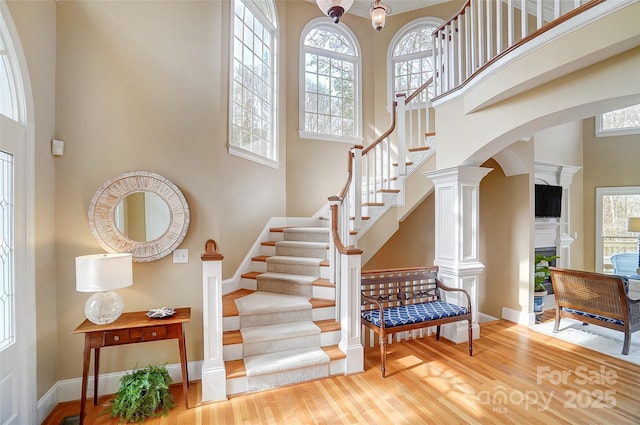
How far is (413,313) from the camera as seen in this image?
10.3 feet

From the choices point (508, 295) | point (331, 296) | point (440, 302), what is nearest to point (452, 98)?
point (440, 302)

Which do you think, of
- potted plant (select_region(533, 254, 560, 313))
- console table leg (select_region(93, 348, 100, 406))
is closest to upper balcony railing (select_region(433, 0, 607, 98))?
potted plant (select_region(533, 254, 560, 313))

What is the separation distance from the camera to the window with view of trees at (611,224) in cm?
559

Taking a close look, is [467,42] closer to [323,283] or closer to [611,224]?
[323,283]

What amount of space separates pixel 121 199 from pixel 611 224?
7933mm

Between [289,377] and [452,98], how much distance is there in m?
3.42

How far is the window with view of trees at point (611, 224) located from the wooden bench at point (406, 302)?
4.22 meters

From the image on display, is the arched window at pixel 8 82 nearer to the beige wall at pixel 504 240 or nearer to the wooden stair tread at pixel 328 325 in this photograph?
the wooden stair tread at pixel 328 325

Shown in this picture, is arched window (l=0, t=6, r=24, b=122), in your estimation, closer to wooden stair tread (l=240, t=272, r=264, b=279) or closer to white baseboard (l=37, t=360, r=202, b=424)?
white baseboard (l=37, t=360, r=202, b=424)

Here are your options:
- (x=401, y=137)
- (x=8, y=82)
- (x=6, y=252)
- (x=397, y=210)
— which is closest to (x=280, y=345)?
(x=6, y=252)

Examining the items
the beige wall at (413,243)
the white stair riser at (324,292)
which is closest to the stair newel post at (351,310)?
the white stair riser at (324,292)

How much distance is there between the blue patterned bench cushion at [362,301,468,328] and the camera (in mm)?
2964

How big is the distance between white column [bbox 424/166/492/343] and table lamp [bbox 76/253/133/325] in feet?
10.9

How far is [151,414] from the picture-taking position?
7.42 ft
